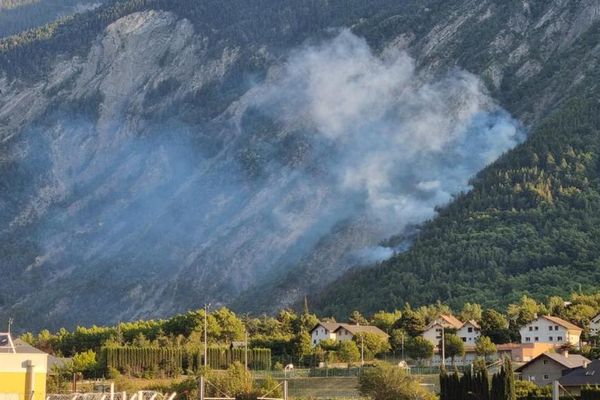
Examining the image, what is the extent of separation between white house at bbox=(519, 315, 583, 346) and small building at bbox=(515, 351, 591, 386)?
15637 mm

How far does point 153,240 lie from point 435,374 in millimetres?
98367

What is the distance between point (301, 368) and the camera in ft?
311

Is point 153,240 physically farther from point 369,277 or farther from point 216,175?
point 369,277

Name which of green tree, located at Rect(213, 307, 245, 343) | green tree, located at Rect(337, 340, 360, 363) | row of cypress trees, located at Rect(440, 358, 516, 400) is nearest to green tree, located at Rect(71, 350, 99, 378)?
green tree, located at Rect(213, 307, 245, 343)

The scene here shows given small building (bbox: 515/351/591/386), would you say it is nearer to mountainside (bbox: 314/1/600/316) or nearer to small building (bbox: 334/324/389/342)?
small building (bbox: 334/324/389/342)

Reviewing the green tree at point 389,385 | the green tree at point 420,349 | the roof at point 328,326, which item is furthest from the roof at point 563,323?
the green tree at point 389,385

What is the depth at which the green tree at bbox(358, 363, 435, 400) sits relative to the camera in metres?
72.8

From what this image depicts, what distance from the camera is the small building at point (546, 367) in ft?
262

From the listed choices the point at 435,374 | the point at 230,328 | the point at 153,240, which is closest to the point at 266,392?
the point at 435,374

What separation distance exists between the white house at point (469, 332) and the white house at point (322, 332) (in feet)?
34.0

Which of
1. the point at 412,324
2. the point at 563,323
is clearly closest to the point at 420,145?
the point at 412,324

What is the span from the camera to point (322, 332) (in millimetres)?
109250

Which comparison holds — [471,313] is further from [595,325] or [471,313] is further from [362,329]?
[595,325]

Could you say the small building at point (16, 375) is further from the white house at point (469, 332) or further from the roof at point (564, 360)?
the white house at point (469, 332)
